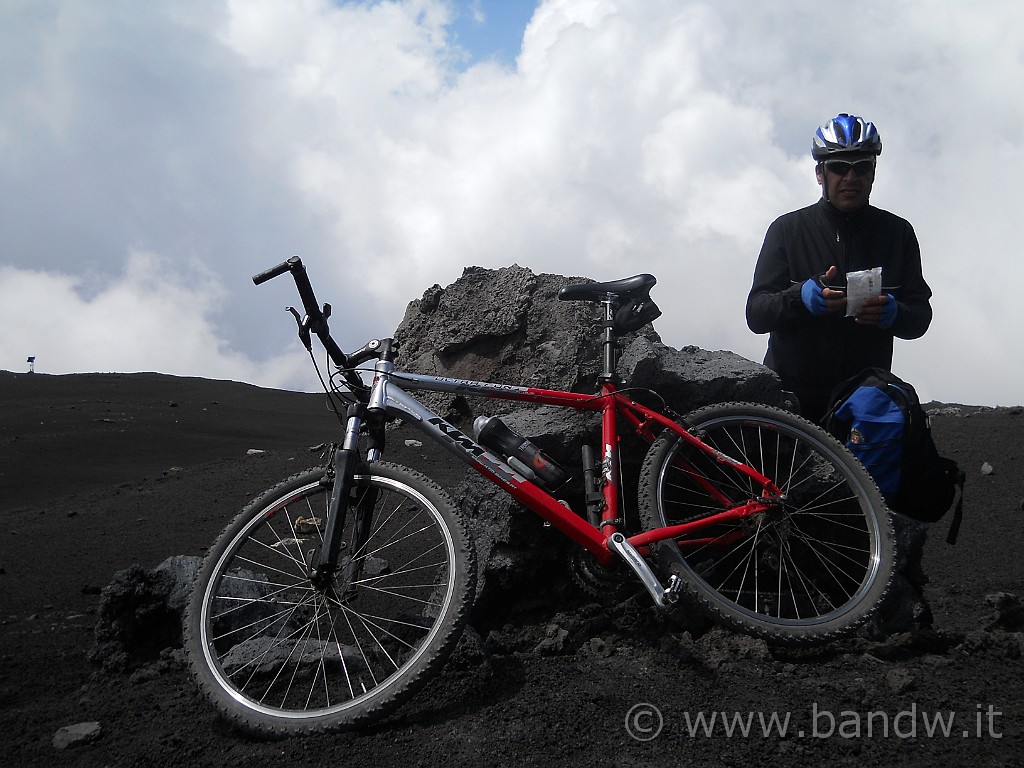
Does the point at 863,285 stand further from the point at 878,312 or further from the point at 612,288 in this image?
the point at 612,288

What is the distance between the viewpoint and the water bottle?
3484mm

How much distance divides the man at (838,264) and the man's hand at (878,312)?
117 mm

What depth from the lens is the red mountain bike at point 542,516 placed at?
3.21 m

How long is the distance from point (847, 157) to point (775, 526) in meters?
1.86

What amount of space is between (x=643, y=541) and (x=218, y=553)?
177 centimetres

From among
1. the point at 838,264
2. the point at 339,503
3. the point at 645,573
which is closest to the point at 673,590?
the point at 645,573

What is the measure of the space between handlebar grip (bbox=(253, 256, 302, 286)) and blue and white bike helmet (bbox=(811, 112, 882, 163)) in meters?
2.61

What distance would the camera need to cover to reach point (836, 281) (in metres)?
3.97

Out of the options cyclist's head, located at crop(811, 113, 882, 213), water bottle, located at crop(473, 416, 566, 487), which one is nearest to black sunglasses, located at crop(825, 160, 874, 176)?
cyclist's head, located at crop(811, 113, 882, 213)

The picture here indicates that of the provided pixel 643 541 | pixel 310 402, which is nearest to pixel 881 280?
pixel 643 541

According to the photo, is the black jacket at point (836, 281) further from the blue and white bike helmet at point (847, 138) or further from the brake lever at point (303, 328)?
the brake lever at point (303, 328)

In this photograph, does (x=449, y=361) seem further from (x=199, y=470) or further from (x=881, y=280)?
(x=199, y=470)

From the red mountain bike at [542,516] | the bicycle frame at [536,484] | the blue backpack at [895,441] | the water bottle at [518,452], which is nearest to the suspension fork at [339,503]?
the red mountain bike at [542,516]

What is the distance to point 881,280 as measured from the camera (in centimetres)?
392
